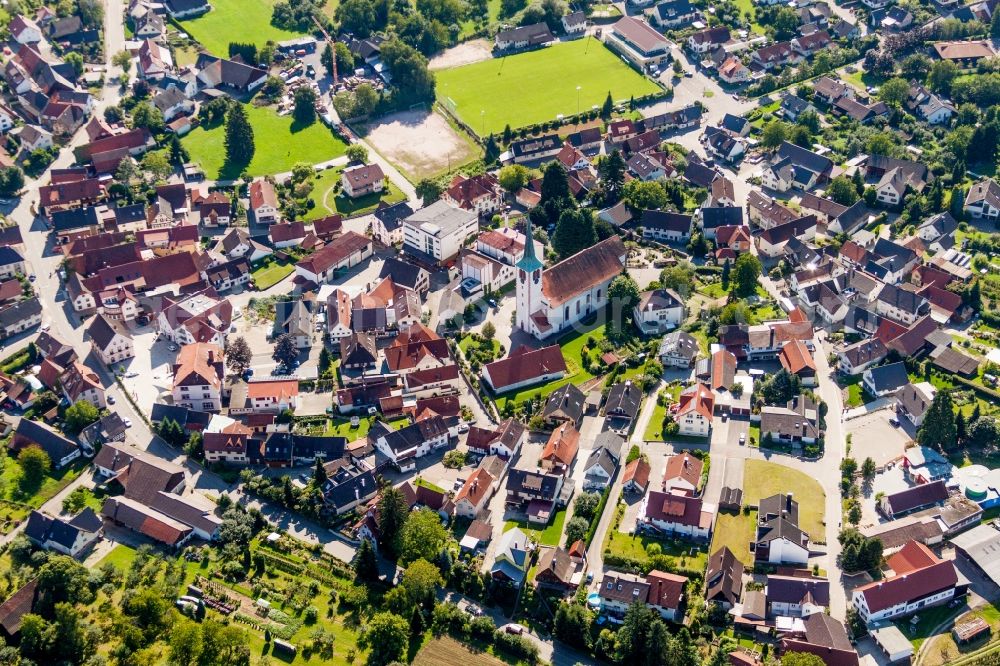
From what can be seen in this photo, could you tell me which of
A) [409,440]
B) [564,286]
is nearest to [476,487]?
[409,440]

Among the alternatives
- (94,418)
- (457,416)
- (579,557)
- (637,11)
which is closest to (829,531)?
(579,557)

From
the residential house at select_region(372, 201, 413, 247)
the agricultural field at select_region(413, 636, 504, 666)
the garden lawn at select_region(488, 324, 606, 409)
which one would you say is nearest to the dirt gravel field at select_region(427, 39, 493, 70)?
the residential house at select_region(372, 201, 413, 247)

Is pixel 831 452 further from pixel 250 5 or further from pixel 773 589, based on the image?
pixel 250 5

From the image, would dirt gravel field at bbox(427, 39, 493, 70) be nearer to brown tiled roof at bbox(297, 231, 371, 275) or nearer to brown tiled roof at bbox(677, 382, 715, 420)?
brown tiled roof at bbox(297, 231, 371, 275)

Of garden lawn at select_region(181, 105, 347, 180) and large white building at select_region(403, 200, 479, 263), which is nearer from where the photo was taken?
large white building at select_region(403, 200, 479, 263)

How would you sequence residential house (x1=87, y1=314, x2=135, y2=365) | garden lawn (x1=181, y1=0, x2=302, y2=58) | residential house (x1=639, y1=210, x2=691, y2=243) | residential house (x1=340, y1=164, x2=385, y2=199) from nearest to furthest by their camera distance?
residential house (x1=87, y1=314, x2=135, y2=365), residential house (x1=639, y1=210, x2=691, y2=243), residential house (x1=340, y1=164, x2=385, y2=199), garden lawn (x1=181, y1=0, x2=302, y2=58)

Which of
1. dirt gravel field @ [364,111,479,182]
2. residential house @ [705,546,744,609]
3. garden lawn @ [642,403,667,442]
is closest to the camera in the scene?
residential house @ [705,546,744,609]
